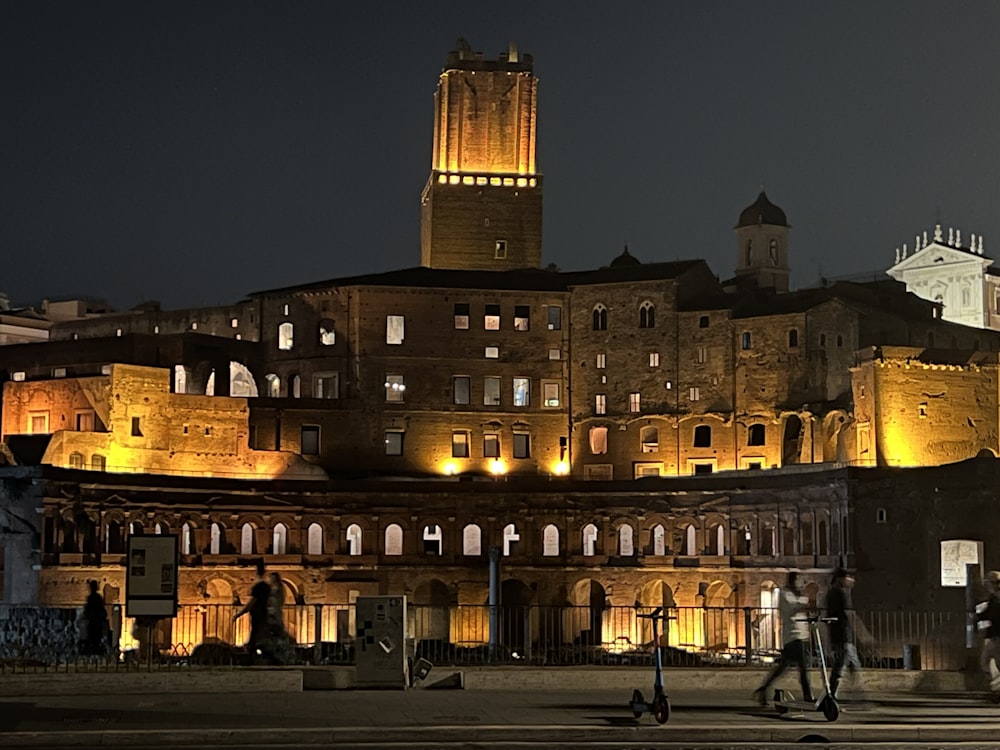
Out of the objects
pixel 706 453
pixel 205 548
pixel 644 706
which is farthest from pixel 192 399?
pixel 644 706

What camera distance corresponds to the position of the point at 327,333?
242 ft

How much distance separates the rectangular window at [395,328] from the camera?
7350 cm

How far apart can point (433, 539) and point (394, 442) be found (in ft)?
22.5

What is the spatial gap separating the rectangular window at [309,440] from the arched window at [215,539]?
8024 mm

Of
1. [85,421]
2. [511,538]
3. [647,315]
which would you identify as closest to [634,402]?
[647,315]

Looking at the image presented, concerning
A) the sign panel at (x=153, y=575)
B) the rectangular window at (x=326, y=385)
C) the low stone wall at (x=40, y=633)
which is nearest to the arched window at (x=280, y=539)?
the rectangular window at (x=326, y=385)

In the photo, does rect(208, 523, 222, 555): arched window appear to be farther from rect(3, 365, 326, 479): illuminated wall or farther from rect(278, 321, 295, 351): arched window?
rect(278, 321, 295, 351): arched window

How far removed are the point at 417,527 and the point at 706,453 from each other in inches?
571

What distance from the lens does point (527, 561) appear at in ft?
219

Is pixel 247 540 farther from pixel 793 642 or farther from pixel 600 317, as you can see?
pixel 793 642

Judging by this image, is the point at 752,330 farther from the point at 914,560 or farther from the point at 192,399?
the point at 192,399

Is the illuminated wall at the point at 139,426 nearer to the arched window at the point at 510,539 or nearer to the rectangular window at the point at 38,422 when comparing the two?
the rectangular window at the point at 38,422

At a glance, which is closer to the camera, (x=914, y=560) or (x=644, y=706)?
(x=644, y=706)

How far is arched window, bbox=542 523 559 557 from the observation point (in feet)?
224
